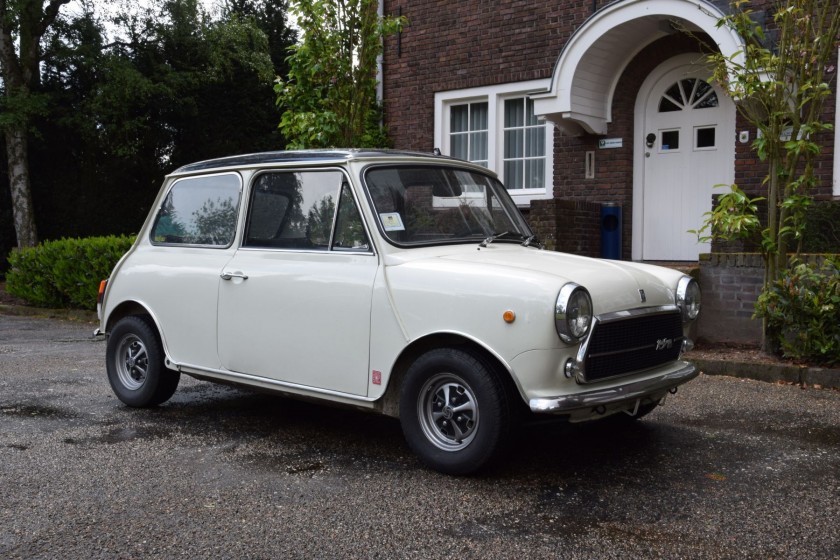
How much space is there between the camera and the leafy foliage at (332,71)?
35.9 feet

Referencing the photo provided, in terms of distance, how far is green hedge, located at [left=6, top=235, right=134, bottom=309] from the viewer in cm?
1337

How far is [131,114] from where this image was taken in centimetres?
2247

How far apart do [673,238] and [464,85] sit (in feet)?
13.2

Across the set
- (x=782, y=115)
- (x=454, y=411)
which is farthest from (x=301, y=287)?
(x=782, y=115)

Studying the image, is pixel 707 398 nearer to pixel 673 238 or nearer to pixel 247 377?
pixel 247 377

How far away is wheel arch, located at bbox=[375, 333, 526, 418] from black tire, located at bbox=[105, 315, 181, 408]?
6.73 feet

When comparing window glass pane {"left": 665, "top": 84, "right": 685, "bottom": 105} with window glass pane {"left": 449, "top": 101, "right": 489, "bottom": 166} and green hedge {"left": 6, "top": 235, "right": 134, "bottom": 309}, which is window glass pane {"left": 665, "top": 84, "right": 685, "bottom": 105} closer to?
window glass pane {"left": 449, "top": 101, "right": 489, "bottom": 166}

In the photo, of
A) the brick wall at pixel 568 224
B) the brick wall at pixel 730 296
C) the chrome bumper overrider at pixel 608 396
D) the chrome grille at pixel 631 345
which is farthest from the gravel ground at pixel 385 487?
the brick wall at pixel 568 224

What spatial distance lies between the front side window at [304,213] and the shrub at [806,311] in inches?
180

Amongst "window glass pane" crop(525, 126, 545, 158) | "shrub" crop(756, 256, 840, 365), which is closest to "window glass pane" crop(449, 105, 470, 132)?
"window glass pane" crop(525, 126, 545, 158)

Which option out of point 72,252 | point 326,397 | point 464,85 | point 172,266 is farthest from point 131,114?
point 326,397

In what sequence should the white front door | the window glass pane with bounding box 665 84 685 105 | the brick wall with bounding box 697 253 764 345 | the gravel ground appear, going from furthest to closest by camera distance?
the window glass pane with bounding box 665 84 685 105 < the white front door < the brick wall with bounding box 697 253 764 345 < the gravel ground

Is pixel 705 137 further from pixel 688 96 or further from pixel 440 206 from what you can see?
pixel 440 206

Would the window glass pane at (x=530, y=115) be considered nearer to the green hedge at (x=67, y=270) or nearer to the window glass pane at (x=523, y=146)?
the window glass pane at (x=523, y=146)
